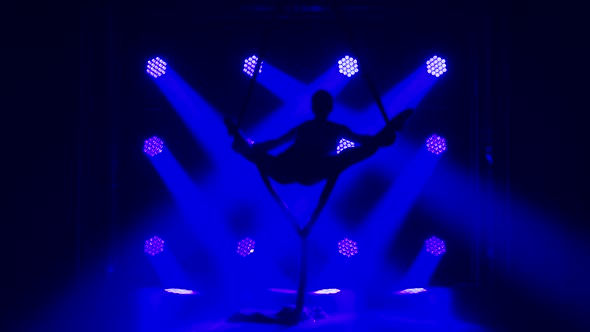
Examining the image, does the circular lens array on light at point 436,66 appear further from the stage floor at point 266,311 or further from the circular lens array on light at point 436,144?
the stage floor at point 266,311

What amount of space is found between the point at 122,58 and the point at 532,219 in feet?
9.15

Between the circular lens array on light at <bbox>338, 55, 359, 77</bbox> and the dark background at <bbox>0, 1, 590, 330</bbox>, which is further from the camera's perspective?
the circular lens array on light at <bbox>338, 55, 359, 77</bbox>

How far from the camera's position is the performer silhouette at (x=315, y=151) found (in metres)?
2.35

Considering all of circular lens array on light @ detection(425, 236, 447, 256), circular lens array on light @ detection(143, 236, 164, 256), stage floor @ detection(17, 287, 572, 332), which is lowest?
stage floor @ detection(17, 287, 572, 332)

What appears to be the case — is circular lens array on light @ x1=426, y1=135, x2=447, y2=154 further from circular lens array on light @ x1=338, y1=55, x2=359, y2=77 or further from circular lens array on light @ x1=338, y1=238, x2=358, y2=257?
circular lens array on light @ x1=338, y1=238, x2=358, y2=257

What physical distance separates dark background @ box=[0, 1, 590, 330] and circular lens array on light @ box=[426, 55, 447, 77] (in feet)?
0.76

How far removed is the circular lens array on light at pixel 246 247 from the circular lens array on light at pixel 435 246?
3.93ft

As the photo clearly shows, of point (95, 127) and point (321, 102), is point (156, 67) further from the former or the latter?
point (321, 102)

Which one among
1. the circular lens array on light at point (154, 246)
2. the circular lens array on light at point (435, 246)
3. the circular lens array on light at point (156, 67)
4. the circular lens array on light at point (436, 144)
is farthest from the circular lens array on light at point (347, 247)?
the circular lens array on light at point (156, 67)

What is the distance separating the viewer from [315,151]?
2514 millimetres

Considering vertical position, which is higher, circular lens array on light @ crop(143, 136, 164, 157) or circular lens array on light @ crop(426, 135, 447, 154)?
circular lens array on light @ crop(426, 135, 447, 154)

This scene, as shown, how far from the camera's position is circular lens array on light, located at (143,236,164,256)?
10.9 ft

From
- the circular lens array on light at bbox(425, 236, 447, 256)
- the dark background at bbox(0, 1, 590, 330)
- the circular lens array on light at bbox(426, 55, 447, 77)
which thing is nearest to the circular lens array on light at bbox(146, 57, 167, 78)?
the dark background at bbox(0, 1, 590, 330)

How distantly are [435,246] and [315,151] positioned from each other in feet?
4.30
